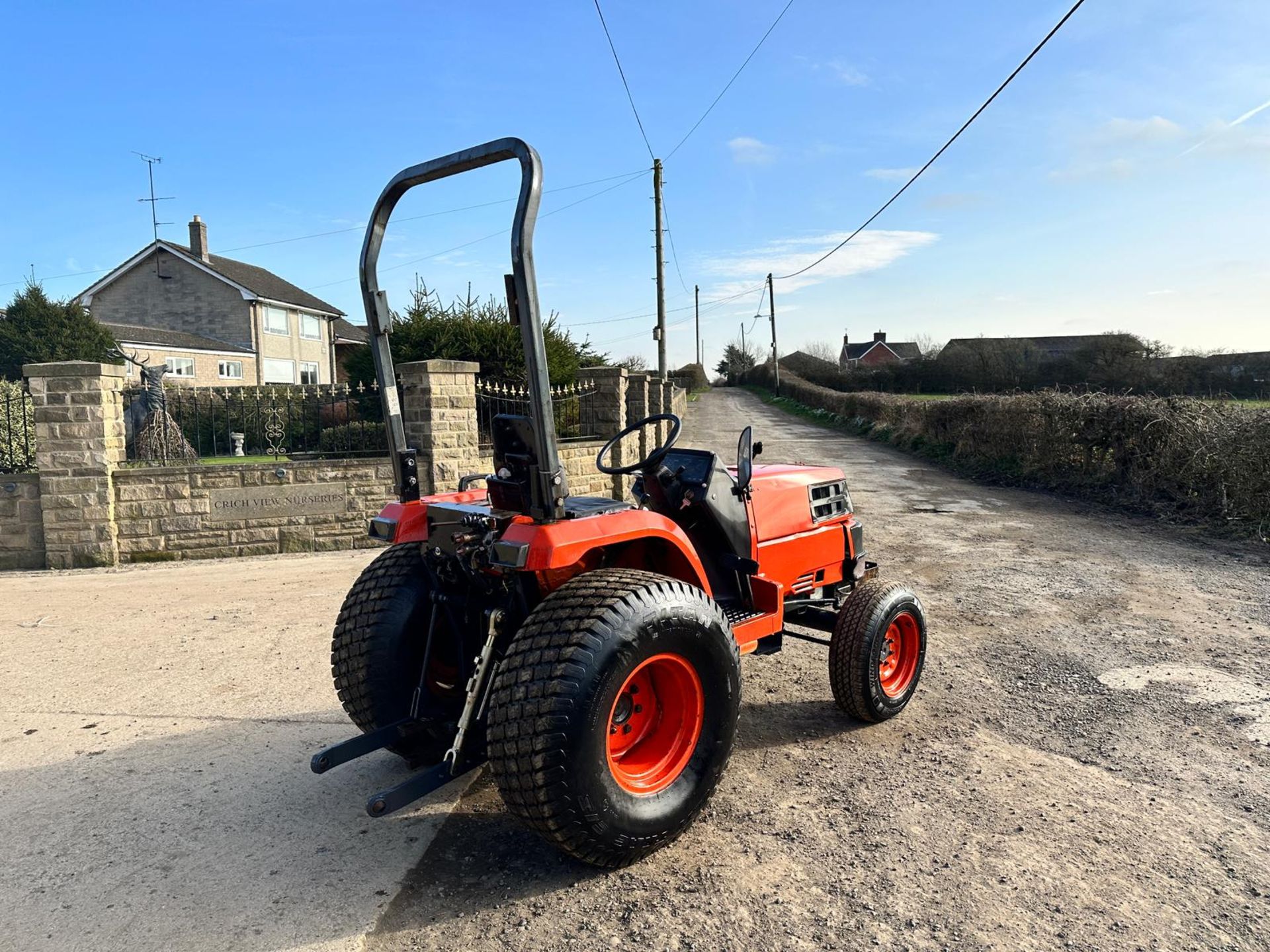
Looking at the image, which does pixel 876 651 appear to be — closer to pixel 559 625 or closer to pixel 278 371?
pixel 559 625

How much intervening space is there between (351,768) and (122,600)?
14.0ft

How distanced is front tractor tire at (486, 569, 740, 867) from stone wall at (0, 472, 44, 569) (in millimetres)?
7686

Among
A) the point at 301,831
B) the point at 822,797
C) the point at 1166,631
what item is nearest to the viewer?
the point at 301,831

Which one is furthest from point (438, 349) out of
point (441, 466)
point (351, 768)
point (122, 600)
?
point (351, 768)

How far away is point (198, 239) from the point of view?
37094 millimetres

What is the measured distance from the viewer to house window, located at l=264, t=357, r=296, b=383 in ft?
121

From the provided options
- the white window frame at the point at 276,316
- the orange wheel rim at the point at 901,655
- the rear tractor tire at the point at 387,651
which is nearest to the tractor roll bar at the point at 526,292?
A: the rear tractor tire at the point at 387,651

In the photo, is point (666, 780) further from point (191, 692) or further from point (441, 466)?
point (441, 466)

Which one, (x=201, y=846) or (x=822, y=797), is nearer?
(x=201, y=846)

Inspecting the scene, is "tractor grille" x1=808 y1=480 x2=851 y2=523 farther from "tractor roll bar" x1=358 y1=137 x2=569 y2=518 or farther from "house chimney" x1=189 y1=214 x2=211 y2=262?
"house chimney" x1=189 y1=214 x2=211 y2=262

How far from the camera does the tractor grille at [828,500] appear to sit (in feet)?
14.9

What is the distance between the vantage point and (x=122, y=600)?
22.5ft

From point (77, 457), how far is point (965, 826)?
850 centimetres

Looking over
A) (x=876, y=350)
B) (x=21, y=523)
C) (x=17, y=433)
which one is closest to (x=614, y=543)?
(x=21, y=523)
